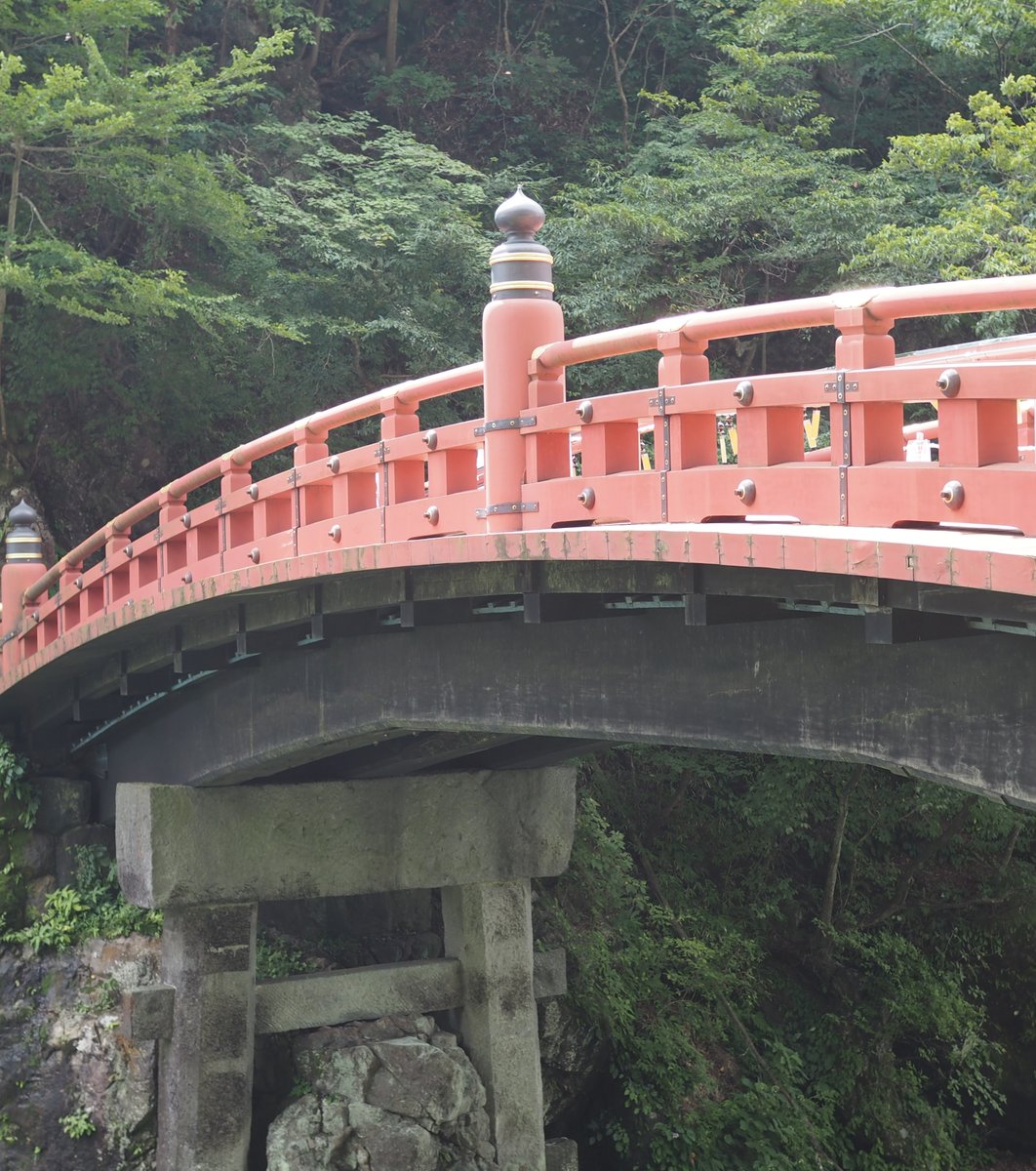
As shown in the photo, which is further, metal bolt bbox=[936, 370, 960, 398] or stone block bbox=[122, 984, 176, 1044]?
stone block bbox=[122, 984, 176, 1044]

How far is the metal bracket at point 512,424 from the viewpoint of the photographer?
7516 millimetres

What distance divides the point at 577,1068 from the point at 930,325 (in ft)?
39.3

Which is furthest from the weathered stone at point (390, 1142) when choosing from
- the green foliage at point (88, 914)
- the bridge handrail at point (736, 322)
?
the bridge handrail at point (736, 322)

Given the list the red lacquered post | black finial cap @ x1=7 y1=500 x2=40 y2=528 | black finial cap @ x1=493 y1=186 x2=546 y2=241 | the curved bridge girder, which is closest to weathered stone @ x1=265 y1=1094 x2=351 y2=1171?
the curved bridge girder

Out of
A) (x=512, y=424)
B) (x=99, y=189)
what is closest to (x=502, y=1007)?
(x=512, y=424)

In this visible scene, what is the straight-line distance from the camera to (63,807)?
51.7 ft

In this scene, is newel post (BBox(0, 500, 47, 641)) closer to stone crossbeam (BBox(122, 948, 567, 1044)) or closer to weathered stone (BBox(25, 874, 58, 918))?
weathered stone (BBox(25, 874, 58, 918))

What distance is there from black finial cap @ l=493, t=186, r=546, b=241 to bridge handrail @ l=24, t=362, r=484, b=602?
0.71 metres

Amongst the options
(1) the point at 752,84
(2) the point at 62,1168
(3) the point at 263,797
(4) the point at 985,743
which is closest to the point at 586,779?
(3) the point at 263,797

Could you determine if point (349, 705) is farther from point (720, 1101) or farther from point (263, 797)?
point (720, 1101)

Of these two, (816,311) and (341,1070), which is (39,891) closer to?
(341,1070)

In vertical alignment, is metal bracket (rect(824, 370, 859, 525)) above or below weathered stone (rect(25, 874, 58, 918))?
above

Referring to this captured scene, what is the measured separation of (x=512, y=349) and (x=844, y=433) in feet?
7.65

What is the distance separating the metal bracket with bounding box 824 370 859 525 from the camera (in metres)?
5.67
